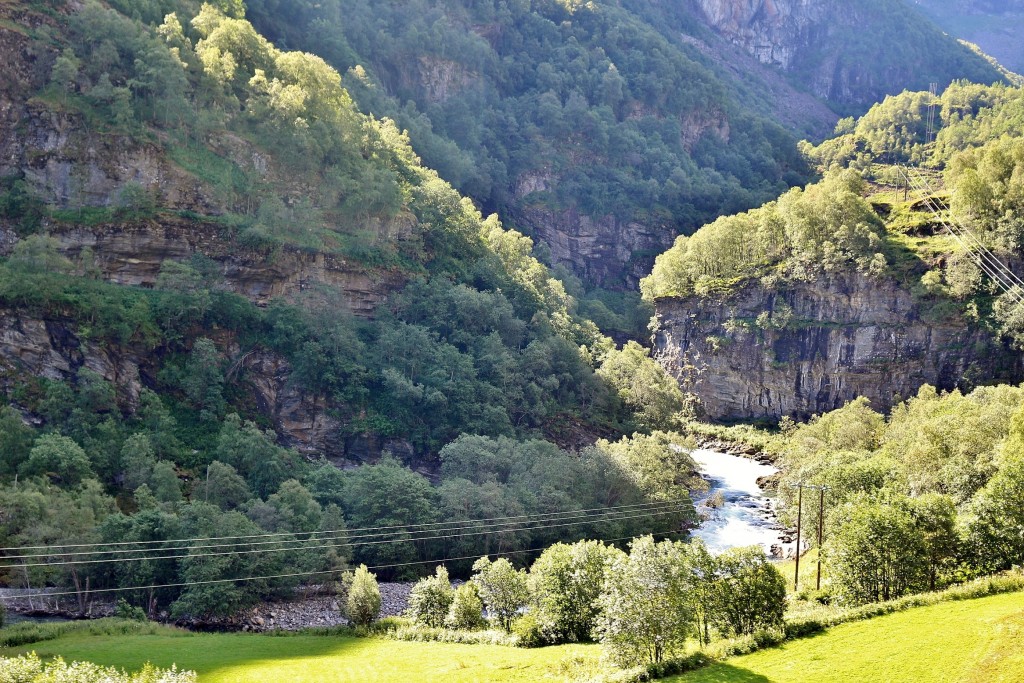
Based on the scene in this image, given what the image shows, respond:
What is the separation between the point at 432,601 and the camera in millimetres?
54812

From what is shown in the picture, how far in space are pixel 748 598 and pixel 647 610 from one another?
6757 mm

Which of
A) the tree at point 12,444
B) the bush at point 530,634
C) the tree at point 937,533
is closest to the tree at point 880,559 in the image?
the tree at point 937,533

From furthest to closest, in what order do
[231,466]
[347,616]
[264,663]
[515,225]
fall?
A: 1. [515,225]
2. [231,466]
3. [347,616]
4. [264,663]

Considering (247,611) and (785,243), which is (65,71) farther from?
(785,243)

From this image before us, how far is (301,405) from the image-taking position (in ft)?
286

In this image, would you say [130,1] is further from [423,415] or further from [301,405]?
[423,415]

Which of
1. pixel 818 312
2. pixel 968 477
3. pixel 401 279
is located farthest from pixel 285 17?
A: pixel 968 477

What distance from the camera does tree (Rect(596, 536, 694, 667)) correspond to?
38.8 metres

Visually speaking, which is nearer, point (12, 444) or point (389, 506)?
point (12, 444)

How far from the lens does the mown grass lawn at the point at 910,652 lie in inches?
1328

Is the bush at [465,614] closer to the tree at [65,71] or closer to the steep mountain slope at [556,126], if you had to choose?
the tree at [65,71]

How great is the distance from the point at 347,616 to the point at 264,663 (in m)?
12.3

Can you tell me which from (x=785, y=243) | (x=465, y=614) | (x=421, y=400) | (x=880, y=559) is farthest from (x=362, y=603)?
(x=785, y=243)

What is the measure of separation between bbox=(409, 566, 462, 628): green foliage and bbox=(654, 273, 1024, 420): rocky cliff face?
2818 inches
